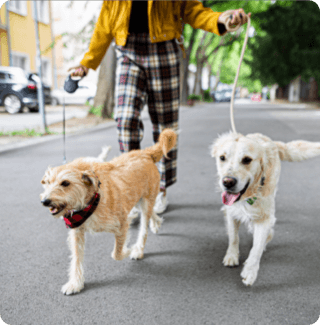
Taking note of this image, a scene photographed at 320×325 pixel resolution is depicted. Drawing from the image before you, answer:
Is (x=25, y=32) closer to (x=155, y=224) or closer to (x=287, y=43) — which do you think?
(x=155, y=224)

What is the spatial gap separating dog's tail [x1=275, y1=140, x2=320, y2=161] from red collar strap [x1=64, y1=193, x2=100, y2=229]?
188 centimetres

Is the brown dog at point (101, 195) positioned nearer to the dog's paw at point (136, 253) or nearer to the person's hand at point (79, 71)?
the dog's paw at point (136, 253)

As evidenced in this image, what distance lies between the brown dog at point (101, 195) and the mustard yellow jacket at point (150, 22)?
1.10 meters

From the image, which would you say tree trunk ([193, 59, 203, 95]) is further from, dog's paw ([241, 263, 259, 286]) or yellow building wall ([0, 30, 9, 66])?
dog's paw ([241, 263, 259, 286])

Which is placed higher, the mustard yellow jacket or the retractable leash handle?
the mustard yellow jacket

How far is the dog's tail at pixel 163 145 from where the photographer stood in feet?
9.85

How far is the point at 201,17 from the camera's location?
333 cm

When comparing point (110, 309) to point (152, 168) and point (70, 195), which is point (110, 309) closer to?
point (70, 195)

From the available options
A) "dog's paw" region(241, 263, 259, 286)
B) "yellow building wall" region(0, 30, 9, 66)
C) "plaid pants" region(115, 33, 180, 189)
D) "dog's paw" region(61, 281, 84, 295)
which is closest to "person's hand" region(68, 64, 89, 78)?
"plaid pants" region(115, 33, 180, 189)

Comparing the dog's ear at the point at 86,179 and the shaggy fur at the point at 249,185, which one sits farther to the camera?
the shaggy fur at the point at 249,185

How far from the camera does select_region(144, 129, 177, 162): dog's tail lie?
9.85ft

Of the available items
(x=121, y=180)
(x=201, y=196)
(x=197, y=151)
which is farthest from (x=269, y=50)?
(x=121, y=180)

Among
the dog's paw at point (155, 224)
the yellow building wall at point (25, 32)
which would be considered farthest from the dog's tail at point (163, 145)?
the yellow building wall at point (25, 32)

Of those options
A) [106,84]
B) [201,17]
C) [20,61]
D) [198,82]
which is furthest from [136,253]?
[198,82]
